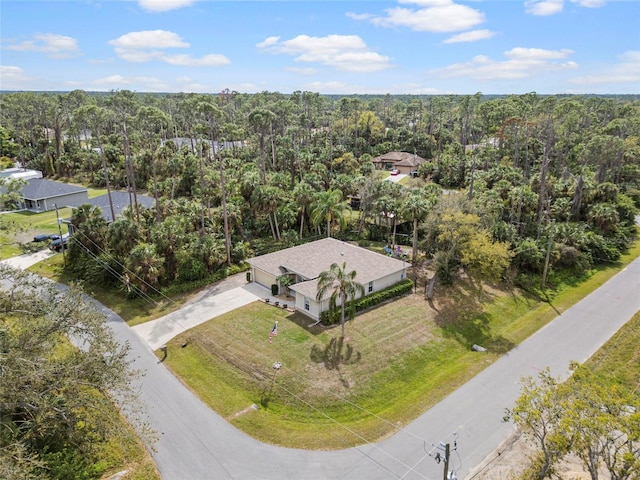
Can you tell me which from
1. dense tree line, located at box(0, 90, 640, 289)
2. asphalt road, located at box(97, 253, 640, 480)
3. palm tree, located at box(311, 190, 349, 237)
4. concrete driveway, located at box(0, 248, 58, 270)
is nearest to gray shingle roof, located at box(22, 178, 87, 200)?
dense tree line, located at box(0, 90, 640, 289)

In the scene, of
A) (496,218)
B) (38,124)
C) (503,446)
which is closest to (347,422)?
(503,446)

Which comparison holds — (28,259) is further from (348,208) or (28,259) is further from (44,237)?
(348,208)

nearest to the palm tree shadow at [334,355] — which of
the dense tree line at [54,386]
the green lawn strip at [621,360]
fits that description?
the dense tree line at [54,386]

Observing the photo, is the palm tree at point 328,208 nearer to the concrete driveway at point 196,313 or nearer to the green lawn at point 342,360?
the concrete driveway at point 196,313

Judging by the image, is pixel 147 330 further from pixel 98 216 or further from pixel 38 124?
pixel 38 124

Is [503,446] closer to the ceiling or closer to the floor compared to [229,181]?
closer to the floor

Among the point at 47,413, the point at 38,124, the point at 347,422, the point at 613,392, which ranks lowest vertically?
the point at 347,422
